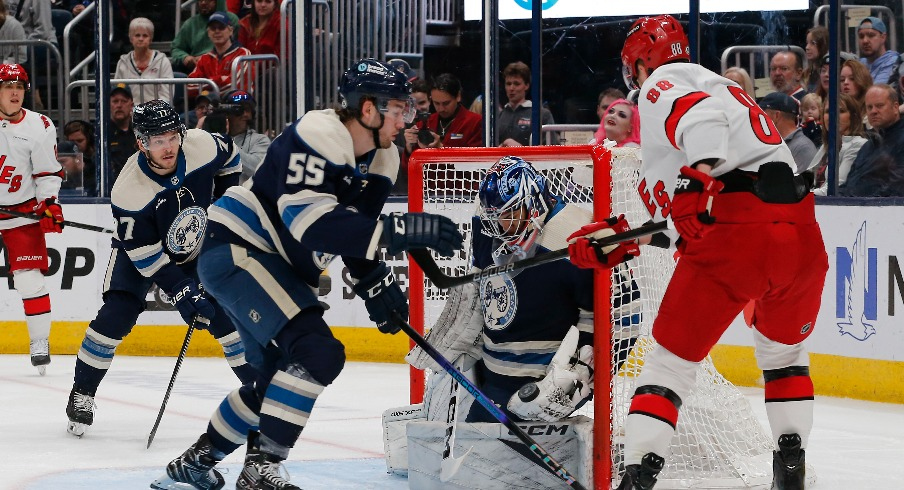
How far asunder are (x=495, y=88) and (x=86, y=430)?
2.95 metres

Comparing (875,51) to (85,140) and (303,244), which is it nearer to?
(303,244)

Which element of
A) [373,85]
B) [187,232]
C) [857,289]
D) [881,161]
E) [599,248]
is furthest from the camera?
[881,161]

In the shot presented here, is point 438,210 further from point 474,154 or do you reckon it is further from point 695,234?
point 695,234

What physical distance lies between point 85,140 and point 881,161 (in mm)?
4283

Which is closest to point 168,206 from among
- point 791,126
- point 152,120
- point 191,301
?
point 152,120

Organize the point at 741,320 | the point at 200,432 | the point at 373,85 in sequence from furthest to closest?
the point at 741,320 → the point at 200,432 → the point at 373,85

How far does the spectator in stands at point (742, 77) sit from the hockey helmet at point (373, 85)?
3671mm

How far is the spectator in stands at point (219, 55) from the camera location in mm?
7469

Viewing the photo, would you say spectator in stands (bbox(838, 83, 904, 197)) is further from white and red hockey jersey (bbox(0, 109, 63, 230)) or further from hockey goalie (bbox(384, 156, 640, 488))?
white and red hockey jersey (bbox(0, 109, 63, 230))

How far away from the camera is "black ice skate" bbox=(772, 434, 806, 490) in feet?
10.2

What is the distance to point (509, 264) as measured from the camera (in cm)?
311

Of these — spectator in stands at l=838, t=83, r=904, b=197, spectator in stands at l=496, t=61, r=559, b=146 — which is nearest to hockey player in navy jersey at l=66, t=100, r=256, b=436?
spectator in stands at l=496, t=61, r=559, b=146

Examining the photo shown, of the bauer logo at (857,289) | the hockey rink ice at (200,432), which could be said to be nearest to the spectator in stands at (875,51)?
the bauer logo at (857,289)

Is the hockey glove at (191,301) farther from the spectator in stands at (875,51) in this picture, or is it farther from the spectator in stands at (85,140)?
the spectator in stands at (85,140)
